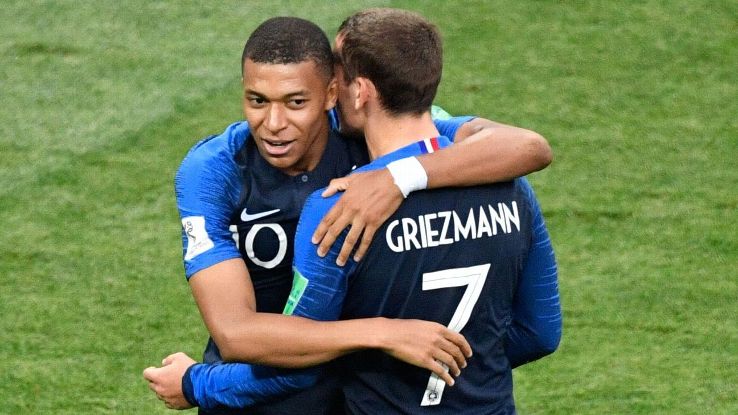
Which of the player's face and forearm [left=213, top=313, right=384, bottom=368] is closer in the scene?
forearm [left=213, top=313, right=384, bottom=368]

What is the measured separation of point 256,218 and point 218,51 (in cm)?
548

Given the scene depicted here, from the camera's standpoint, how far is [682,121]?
Answer: 28.7ft

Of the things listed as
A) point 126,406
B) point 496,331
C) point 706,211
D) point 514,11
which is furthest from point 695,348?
point 514,11

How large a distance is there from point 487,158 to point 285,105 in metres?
0.60

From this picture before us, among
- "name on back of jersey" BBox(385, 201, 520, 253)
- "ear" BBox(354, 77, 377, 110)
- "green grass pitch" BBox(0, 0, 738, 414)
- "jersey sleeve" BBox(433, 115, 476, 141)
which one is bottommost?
"green grass pitch" BBox(0, 0, 738, 414)

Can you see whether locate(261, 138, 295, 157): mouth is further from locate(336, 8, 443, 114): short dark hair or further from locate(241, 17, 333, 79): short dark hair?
locate(336, 8, 443, 114): short dark hair

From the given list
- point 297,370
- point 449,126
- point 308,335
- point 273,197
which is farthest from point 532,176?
point 308,335

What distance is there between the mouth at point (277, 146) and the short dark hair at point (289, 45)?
0.21 m

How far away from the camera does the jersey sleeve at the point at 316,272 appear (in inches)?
140

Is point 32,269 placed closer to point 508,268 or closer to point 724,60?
point 508,268

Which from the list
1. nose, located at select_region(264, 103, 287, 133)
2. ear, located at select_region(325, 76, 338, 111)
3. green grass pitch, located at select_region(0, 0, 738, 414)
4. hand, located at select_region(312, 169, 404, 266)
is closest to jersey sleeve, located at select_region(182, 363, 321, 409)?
hand, located at select_region(312, 169, 404, 266)

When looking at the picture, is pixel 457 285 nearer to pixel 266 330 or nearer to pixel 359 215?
pixel 359 215

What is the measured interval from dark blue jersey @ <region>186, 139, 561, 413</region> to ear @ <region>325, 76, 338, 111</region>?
412mm

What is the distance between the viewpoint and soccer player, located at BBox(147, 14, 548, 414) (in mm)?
3621
